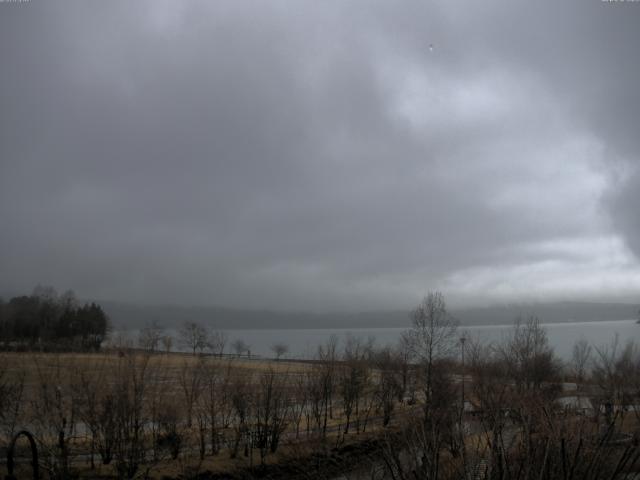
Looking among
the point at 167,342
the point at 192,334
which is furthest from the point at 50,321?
the point at 167,342

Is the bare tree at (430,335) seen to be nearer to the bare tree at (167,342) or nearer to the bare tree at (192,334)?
the bare tree at (167,342)

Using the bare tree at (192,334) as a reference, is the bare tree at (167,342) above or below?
above

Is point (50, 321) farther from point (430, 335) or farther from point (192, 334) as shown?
point (430, 335)

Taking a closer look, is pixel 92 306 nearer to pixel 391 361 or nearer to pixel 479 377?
pixel 391 361

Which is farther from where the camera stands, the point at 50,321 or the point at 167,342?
the point at 50,321

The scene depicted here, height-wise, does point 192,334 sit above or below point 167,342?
below

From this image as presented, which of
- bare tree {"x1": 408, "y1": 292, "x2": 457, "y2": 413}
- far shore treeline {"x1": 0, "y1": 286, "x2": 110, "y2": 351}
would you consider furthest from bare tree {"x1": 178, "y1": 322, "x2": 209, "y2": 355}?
bare tree {"x1": 408, "y1": 292, "x2": 457, "y2": 413}

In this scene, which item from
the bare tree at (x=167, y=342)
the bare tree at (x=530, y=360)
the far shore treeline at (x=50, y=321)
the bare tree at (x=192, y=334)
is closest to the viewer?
the bare tree at (x=530, y=360)

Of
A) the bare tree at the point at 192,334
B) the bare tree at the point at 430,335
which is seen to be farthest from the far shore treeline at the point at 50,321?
the bare tree at the point at 430,335

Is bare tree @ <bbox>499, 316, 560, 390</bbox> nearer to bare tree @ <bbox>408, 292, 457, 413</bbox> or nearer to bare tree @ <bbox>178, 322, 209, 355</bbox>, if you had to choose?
bare tree @ <bbox>408, 292, 457, 413</bbox>

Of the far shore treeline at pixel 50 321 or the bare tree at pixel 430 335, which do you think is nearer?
the bare tree at pixel 430 335

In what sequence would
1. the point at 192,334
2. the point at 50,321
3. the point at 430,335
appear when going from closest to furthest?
1. the point at 430,335
2. the point at 50,321
3. the point at 192,334

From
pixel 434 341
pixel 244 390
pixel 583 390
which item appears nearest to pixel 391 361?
pixel 434 341

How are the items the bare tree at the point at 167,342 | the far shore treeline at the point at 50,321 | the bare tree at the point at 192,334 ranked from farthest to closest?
the bare tree at the point at 192,334 < the far shore treeline at the point at 50,321 < the bare tree at the point at 167,342
